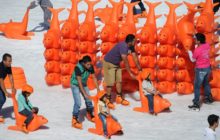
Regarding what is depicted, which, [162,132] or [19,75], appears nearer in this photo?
[162,132]

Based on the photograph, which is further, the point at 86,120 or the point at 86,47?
the point at 86,47

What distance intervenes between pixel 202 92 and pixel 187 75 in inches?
18.9

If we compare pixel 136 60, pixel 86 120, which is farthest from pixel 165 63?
pixel 86 120

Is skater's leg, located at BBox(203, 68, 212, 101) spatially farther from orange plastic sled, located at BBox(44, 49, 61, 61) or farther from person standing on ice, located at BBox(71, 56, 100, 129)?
orange plastic sled, located at BBox(44, 49, 61, 61)

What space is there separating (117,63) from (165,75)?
124cm

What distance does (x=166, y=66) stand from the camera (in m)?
14.1

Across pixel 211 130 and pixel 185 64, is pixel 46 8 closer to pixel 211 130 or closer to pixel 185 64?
pixel 185 64

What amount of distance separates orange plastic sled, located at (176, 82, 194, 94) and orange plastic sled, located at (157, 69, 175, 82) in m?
0.24

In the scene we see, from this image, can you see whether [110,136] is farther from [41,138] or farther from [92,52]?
[92,52]

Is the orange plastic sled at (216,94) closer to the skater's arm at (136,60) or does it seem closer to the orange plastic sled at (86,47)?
the skater's arm at (136,60)

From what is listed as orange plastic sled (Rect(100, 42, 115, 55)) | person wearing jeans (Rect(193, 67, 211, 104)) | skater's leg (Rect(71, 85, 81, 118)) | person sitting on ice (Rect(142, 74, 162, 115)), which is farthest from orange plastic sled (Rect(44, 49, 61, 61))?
person wearing jeans (Rect(193, 67, 211, 104))

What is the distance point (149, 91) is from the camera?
42.8 ft

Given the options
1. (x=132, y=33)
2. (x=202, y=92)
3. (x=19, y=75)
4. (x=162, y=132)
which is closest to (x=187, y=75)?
(x=202, y=92)

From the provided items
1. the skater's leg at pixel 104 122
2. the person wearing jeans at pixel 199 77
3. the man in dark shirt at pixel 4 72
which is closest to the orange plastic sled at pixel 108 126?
the skater's leg at pixel 104 122
